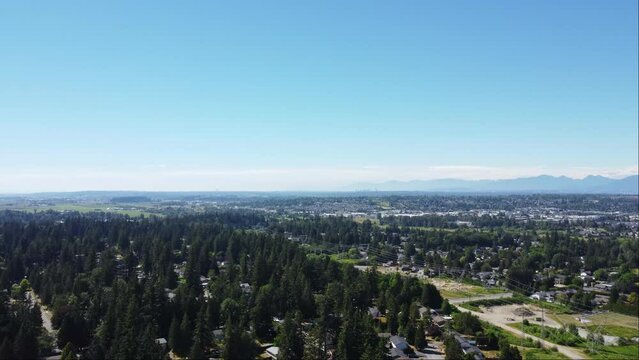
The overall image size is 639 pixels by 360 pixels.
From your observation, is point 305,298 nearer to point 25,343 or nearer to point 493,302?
point 25,343

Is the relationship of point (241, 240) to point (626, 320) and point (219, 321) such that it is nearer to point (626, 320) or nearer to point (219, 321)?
point (219, 321)

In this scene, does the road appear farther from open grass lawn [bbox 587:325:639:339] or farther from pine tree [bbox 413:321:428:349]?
open grass lawn [bbox 587:325:639:339]

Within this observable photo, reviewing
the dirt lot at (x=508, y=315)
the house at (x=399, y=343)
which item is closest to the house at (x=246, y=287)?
the house at (x=399, y=343)

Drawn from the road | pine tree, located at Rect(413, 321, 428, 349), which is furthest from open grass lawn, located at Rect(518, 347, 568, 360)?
the road

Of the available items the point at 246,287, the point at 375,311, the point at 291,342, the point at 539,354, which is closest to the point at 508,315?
the point at 539,354

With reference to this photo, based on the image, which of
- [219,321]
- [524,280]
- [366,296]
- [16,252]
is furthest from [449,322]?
[16,252]

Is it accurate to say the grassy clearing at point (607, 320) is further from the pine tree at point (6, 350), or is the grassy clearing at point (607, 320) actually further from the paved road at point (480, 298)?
the pine tree at point (6, 350)
